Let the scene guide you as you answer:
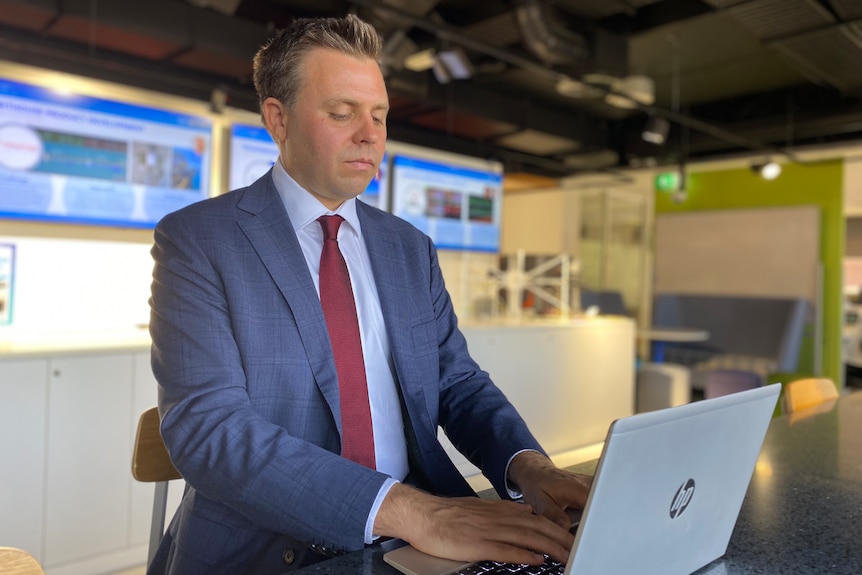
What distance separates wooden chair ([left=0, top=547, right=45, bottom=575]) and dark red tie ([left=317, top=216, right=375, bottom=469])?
18.2 inches

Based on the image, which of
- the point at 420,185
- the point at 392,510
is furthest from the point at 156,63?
the point at 392,510

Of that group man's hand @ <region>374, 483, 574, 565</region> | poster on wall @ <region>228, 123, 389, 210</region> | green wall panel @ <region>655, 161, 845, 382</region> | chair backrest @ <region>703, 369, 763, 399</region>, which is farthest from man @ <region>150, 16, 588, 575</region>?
green wall panel @ <region>655, 161, 845, 382</region>

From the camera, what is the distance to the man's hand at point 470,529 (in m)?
0.81

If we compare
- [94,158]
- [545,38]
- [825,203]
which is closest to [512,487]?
[94,158]

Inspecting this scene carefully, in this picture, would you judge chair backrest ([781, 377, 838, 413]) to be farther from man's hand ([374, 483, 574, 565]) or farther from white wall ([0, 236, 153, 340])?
white wall ([0, 236, 153, 340])

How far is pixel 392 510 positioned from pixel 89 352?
235 centimetres

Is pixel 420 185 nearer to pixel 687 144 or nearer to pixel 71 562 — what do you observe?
pixel 71 562

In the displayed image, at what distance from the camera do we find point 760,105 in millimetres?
8148

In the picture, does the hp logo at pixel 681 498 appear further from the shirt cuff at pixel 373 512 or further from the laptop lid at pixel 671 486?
the shirt cuff at pixel 373 512

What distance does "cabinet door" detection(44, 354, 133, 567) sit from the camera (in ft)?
8.76

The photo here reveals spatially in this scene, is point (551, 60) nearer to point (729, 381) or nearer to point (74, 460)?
point (729, 381)

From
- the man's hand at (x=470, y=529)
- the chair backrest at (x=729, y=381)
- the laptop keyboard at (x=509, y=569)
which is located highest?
the man's hand at (x=470, y=529)

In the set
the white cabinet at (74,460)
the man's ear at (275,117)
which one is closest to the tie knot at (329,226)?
the man's ear at (275,117)

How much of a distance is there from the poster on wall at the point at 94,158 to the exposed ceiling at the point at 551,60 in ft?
1.28
